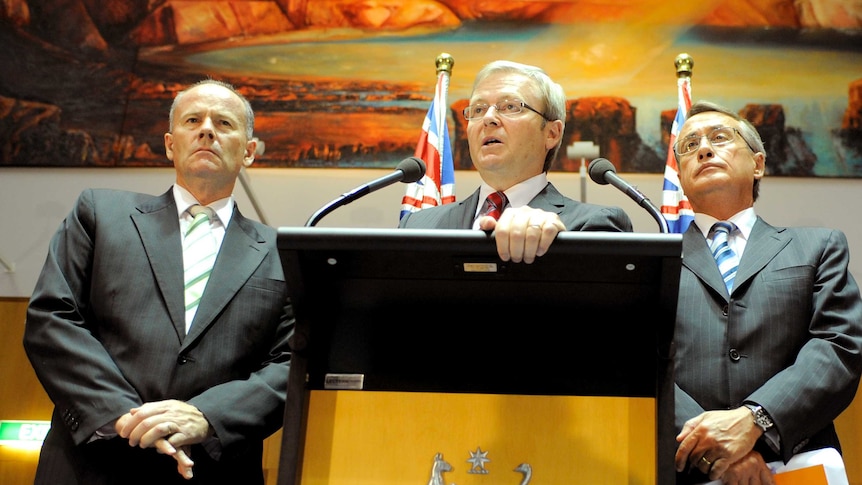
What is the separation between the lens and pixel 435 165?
4574 mm

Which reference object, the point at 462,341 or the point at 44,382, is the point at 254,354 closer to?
the point at 44,382

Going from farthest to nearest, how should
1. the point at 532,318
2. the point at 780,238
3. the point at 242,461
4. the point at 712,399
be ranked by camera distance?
the point at 780,238, the point at 242,461, the point at 712,399, the point at 532,318

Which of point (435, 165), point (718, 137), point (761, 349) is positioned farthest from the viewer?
point (435, 165)

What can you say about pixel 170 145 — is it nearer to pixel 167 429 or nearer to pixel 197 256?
pixel 197 256

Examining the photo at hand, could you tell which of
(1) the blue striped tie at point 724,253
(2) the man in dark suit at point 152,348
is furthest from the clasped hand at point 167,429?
(1) the blue striped tie at point 724,253

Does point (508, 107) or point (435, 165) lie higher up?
point (435, 165)

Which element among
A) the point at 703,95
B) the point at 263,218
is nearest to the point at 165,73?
the point at 263,218

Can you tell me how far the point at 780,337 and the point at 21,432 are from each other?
13.6 feet

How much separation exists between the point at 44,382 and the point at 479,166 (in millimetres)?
1300

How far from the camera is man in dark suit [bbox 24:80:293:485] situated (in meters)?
2.10

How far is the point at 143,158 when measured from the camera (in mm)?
5762

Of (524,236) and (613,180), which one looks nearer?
(524,236)

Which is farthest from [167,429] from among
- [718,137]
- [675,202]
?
[675,202]

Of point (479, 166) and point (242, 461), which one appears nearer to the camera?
point (242, 461)
